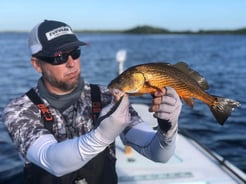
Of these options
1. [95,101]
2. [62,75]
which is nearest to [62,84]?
[62,75]

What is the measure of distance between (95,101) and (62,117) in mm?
381

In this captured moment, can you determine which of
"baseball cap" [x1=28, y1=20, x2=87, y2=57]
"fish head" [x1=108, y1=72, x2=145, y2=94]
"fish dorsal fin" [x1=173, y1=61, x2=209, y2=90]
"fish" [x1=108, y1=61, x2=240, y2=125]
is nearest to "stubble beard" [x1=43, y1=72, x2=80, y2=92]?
"baseball cap" [x1=28, y1=20, x2=87, y2=57]

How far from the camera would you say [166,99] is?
3.34 meters

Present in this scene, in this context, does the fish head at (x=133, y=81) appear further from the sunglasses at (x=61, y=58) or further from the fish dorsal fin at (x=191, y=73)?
the sunglasses at (x=61, y=58)

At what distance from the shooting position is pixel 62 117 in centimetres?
423

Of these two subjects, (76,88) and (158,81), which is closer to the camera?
(158,81)

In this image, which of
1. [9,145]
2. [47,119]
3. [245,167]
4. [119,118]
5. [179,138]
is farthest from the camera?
[9,145]

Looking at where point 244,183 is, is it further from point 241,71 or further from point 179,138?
point 241,71

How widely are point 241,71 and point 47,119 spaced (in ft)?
95.8

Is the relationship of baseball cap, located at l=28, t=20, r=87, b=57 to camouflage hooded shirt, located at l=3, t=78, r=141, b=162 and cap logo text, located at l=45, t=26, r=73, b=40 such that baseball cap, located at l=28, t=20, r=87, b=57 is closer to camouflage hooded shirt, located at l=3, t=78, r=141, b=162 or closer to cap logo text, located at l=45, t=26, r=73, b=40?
cap logo text, located at l=45, t=26, r=73, b=40

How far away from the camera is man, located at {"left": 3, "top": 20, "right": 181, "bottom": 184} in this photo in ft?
12.4

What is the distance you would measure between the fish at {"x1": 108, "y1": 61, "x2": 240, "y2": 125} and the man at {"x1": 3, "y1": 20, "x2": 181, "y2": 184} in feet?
1.01

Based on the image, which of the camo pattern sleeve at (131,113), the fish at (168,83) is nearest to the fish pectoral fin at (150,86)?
the fish at (168,83)

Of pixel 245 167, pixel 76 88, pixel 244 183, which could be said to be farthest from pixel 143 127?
pixel 245 167
